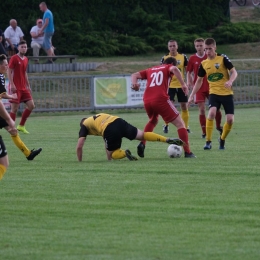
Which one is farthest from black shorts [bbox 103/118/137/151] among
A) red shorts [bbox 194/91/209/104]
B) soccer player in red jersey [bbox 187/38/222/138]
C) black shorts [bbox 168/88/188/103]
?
black shorts [bbox 168/88/188/103]

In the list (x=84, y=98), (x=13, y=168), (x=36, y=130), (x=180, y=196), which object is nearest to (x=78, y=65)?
(x=84, y=98)

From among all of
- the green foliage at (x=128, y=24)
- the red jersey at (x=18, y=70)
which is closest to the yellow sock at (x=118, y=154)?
the red jersey at (x=18, y=70)

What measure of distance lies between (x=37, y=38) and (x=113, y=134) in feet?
63.7

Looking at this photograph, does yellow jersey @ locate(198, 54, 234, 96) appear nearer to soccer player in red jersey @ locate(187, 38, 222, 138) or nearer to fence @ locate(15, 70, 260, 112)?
soccer player in red jersey @ locate(187, 38, 222, 138)

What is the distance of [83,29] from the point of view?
37156 millimetres

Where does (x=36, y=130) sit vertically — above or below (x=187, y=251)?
below

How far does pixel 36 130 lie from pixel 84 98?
7522mm

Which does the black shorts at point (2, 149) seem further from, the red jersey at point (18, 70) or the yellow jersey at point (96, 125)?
the red jersey at point (18, 70)

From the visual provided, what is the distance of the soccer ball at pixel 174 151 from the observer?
45.2 feet

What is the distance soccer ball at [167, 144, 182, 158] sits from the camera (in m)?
13.8

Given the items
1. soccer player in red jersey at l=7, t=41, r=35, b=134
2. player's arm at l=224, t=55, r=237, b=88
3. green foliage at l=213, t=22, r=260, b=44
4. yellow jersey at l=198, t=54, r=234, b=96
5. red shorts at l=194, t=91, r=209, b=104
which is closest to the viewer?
player's arm at l=224, t=55, r=237, b=88

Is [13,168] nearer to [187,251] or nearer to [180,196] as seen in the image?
[180,196]

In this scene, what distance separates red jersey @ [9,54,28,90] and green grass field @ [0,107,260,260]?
488 centimetres

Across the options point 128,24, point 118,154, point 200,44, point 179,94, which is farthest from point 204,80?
point 128,24
